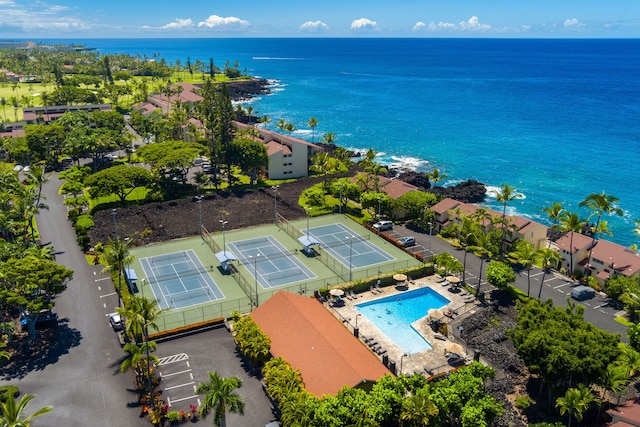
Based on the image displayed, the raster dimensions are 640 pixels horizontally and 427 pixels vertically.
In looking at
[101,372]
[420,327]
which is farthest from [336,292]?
[101,372]

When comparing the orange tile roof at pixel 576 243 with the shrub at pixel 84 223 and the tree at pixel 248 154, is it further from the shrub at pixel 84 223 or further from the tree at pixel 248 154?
the shrub at pixel 84 223

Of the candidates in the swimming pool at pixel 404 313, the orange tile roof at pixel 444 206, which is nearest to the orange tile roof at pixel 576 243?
the orange tile roof at pixel 444 206

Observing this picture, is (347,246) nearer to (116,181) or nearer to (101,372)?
(101,372)

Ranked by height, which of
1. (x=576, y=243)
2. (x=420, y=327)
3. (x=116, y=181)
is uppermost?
(x=116, y=181)

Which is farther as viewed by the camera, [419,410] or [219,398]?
[419,410]

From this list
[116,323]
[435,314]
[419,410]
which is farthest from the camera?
[435,314]

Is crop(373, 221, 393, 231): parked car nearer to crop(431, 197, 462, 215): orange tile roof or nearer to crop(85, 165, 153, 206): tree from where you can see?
crop(431, 197, 462, 215): orange tile roof

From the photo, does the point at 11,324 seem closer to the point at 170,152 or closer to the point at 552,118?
the point at 170,152
